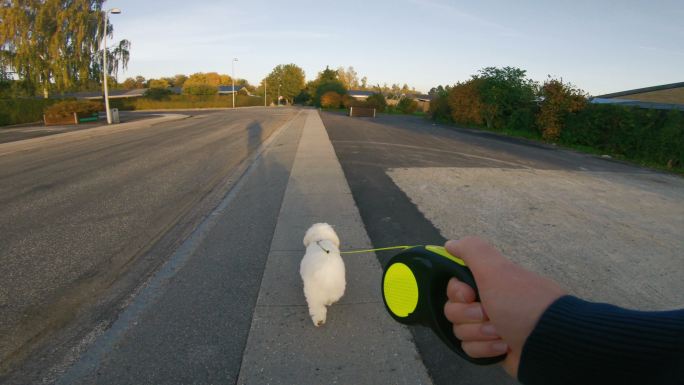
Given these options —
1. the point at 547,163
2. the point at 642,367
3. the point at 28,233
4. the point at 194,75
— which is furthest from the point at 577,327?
the point at 194,75

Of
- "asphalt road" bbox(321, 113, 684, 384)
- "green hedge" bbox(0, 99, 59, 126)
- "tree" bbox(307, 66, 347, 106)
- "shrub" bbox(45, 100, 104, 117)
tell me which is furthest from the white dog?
"tree" bbox(307, 66, 347, 106)

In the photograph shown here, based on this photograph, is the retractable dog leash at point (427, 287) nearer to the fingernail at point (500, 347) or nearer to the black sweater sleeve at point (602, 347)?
the fingernail at point (500, 347)

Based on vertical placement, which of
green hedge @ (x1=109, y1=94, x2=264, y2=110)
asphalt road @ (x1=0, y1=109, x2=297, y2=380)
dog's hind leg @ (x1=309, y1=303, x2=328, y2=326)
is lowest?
asphalt road @ (x1=0, y1=109, x2=297, y2=380)

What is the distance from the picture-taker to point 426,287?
1151 mm

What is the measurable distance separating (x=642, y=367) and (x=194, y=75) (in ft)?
403

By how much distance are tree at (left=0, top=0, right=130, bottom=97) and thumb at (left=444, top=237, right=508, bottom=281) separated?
44.3 m

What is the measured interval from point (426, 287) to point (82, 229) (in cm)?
587

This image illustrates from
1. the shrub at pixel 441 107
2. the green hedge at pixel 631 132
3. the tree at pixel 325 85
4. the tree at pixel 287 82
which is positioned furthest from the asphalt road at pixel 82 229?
the tree at pixel 287 82

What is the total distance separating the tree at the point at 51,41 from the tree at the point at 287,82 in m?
60.9

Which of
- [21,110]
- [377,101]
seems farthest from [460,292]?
[377,101]

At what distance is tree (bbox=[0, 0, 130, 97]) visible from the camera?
31.5 m

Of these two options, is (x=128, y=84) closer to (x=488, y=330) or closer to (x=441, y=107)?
(x=441, y=107)

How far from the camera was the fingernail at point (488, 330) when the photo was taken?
902mm

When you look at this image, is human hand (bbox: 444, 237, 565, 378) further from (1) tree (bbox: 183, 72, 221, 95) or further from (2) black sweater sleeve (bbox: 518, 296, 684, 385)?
(1) tree (bbox: 183, 72, 221, 95)
